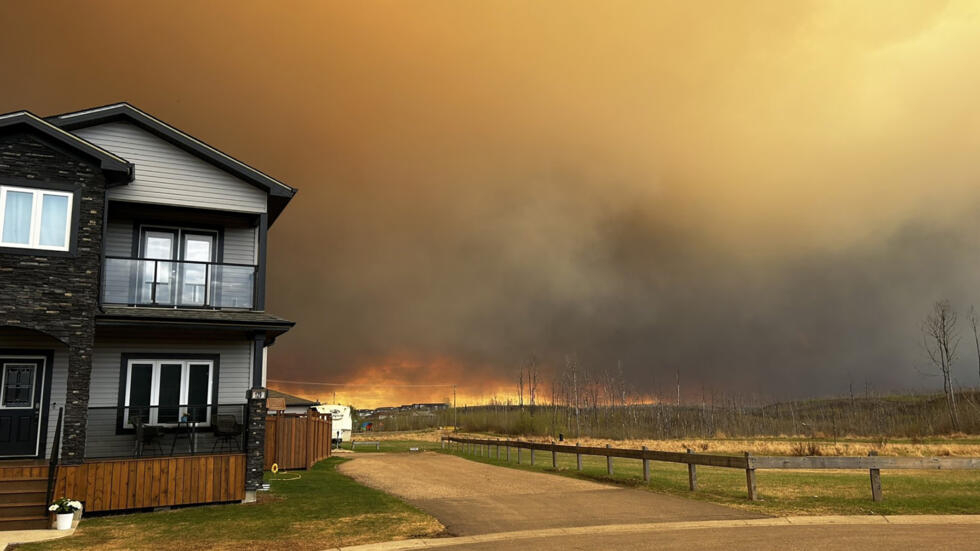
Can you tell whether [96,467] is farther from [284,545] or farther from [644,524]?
[644,524]

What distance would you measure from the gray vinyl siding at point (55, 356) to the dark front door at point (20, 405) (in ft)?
1.16

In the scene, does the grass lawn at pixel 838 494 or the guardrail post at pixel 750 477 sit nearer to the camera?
the grass lawn at pixel 838 494

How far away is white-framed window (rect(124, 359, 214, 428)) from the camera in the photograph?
1769 cm

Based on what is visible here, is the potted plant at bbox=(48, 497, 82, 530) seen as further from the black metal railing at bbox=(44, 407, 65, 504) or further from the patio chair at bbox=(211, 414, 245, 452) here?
the patio chair at bbox=(211, 414, 245, 452)

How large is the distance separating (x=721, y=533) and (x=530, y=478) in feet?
35.0

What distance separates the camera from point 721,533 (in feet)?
35.6

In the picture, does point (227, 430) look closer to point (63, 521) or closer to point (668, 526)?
point (63, 521)

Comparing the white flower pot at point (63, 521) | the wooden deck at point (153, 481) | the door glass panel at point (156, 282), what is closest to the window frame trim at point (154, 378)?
the door glass panel at point (156, 282)

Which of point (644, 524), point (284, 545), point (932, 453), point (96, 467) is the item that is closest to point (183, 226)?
point (96, 467)

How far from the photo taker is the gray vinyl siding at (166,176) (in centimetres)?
1814

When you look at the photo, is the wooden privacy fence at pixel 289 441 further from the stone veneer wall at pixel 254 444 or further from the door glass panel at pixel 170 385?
the stone veneer wall at pixel 254 444

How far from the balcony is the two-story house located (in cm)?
3

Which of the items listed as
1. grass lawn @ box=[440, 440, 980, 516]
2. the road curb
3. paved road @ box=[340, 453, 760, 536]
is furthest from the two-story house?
grass lawn @ box=[440, 440, 980, 516]

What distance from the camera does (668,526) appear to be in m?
11.5
